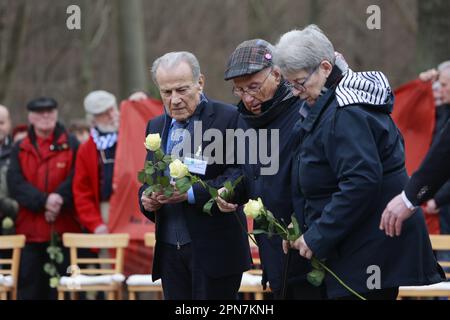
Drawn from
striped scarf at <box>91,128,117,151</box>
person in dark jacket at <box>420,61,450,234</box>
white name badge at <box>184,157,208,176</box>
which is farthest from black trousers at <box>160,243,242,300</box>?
striped scarf at <box>91,128,117,151</box>

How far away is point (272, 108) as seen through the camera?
190 inches

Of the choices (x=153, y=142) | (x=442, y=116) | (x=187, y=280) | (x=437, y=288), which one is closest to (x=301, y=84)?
(x=153, y=142)

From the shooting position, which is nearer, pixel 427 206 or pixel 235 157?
pixel 235 157

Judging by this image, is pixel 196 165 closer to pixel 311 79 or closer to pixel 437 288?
pixel 311 79

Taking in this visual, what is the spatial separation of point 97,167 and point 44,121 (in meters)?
0.65

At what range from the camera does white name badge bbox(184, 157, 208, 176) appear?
5223mm

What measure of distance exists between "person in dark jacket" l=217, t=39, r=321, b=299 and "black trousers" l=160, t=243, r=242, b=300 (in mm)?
431

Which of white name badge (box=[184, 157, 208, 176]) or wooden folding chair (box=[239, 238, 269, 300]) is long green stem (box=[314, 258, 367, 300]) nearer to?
white name badge (box=[184, 157, 208, 176])

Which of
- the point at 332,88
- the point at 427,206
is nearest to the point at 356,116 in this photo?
the point at 332,88

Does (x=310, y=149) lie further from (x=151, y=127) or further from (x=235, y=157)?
(x=151, y=127)

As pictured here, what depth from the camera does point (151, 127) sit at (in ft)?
18.0

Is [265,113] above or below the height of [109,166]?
above
